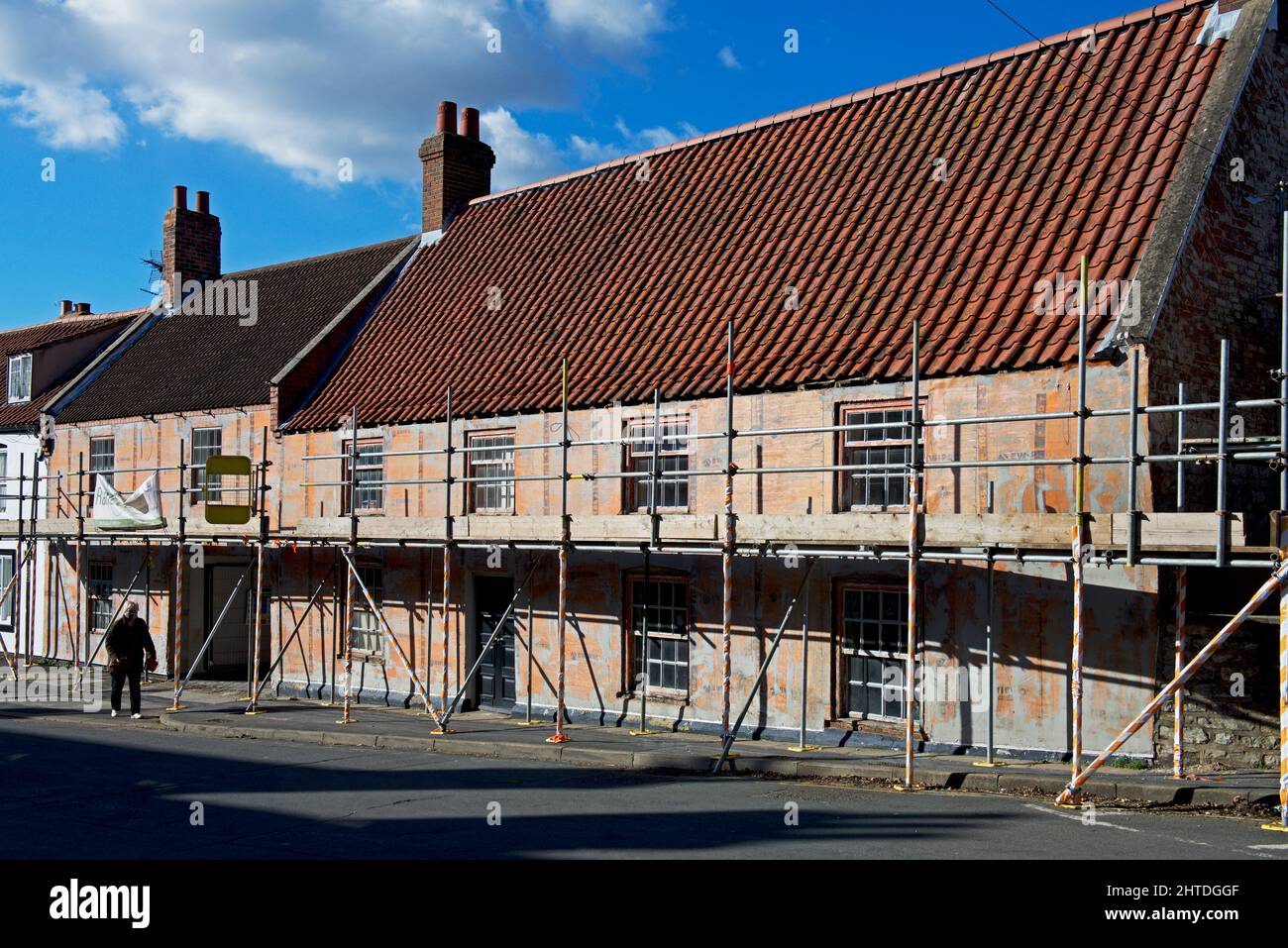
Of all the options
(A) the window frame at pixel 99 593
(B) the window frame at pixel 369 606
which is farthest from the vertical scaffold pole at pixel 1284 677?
(A) the window frame at pixel 99 593

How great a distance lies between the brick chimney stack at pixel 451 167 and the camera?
26109 mm

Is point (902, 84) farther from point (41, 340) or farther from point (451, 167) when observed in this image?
point (41, 340)

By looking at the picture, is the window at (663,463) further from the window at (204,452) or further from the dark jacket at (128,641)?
the window at (204,452)

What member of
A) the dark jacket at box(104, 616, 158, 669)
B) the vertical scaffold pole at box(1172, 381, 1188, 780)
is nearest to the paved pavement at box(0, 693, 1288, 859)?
the vertical scaffold pole at box(1172, 381, 1188, 780)

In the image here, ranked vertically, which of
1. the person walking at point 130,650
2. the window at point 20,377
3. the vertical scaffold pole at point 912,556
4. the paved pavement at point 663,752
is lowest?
the paved pavement at point 663,752

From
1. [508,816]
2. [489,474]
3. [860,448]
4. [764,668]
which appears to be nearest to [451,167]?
[489,474]

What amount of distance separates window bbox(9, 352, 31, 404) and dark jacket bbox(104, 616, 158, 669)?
1446 cm

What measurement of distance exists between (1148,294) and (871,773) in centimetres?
610

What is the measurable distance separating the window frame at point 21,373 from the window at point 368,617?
14.4 meters

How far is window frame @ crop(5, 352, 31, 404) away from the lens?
31188 mm

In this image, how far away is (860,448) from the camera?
15.4 m

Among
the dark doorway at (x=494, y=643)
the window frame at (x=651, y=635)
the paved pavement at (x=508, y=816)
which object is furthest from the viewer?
the dark doorway at (x=494, y=643)

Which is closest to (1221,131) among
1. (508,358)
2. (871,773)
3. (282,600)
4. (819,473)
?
(819,473)
